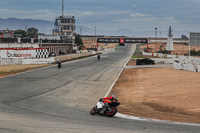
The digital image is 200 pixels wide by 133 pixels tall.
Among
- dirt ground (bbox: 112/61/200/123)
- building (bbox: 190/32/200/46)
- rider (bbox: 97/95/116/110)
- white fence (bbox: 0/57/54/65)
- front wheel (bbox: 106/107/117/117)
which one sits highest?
building (bbox: 190/32/200/46)

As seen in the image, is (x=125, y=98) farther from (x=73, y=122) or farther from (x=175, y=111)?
(x=73, y=122)

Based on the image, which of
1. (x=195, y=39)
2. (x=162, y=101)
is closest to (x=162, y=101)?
(x=162, y=101)

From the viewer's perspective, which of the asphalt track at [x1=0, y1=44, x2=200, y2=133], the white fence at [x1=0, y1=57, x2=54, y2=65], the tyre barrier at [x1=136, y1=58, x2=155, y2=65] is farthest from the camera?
the tyre barrier at [x1=136, y1=58, x2=155, y2=65]

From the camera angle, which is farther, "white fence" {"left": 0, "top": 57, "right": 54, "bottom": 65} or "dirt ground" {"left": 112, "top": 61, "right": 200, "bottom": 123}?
"white fence" {"left": 0, "top": 57, "right": 54, "bottom": 65}

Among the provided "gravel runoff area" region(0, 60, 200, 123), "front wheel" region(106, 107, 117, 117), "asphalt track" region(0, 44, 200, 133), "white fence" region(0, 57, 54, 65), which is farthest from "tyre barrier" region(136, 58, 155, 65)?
"front wheel" region(106, 107, 117, 117)

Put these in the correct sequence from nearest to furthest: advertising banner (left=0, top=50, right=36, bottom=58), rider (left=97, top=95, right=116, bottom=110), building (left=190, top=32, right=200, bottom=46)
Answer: rider (left=97, top=95, right=116, bottom=110)
advertising banner (left=0, top=50, right=36, bottom=58)
building (left=190, top=32, right=200, bottom=46)

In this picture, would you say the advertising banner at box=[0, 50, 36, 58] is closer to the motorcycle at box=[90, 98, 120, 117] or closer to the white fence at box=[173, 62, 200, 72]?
the white fence at box=[173, 62, 200, 72]

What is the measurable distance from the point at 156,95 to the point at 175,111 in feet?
16.3

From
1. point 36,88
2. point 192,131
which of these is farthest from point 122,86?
point 192,131

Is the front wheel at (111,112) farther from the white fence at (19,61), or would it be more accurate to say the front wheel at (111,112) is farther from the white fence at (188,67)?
the white fence at (19,61)

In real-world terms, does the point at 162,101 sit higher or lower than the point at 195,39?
lower

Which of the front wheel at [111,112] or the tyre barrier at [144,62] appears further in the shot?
the tyre barrier at [144,62]

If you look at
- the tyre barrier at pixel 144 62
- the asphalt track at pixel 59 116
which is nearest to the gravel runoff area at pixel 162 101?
the asphalt track at pixel 59 116

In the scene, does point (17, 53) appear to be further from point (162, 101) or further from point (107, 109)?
point (107, 109)
